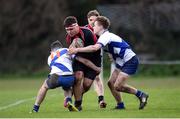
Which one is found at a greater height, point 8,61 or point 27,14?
point 27,14

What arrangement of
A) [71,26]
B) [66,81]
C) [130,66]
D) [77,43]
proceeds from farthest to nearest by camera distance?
1. [130,66]
2. [77,43]
3. [71,26]
4. [66,81]

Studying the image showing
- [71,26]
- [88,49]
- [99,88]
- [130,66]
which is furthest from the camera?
[99,88]

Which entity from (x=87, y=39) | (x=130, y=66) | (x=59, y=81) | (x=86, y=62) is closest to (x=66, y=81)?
(x=59, y=81)

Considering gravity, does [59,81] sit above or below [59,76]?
below

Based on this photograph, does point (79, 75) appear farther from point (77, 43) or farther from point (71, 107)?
point (71, 107)

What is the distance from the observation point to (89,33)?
49.4 ft

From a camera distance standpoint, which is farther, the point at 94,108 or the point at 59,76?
the point at 94,108

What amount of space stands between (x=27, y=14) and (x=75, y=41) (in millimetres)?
30971

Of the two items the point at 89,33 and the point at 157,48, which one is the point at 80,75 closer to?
the point at 89,33

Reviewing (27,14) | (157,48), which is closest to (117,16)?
(157,48)

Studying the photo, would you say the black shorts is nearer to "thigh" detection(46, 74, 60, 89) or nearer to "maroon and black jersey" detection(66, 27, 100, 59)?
"maroon and black jersey" detection(66, 27, 100, 59)

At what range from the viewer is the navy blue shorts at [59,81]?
47.5 feet

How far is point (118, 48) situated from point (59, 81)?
1348 millimetres

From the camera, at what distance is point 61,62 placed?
14586 mm
